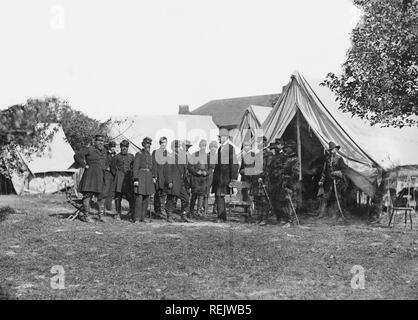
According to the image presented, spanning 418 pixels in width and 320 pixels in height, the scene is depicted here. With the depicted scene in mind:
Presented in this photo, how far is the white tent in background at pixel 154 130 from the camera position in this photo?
26.5 meters

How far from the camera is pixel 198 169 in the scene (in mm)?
12930

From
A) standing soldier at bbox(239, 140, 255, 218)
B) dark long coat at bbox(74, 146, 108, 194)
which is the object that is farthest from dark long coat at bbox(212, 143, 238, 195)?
dark long coat at bbox(74, 146, 108, 194)

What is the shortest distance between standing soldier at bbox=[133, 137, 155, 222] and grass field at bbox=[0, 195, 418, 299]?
88cm

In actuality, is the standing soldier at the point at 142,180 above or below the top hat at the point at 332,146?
below

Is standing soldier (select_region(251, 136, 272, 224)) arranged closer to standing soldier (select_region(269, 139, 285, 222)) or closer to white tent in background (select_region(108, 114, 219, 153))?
standing soldier (select_region(269, 139, 285, 222))

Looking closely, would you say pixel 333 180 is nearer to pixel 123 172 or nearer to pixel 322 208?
pixel 322 208

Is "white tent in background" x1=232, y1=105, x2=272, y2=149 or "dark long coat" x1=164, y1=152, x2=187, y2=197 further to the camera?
"white tent in background" x1=232, y1=105, x2=272, y2=149

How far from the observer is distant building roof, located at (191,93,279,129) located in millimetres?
54906

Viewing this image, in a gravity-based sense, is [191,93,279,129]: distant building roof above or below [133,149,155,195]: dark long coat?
above

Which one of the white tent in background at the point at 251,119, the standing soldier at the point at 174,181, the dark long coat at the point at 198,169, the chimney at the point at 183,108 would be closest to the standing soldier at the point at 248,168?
the dark long coat at the point at 198,169

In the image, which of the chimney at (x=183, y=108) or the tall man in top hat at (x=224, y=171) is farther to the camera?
the chimney at (x=183, y=108)

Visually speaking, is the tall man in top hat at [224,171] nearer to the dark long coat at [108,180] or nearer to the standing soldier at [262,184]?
the standing soldier at [262,184]

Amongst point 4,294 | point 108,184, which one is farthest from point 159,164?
point 4,294

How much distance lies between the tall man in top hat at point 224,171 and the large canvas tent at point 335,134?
2327 mm
